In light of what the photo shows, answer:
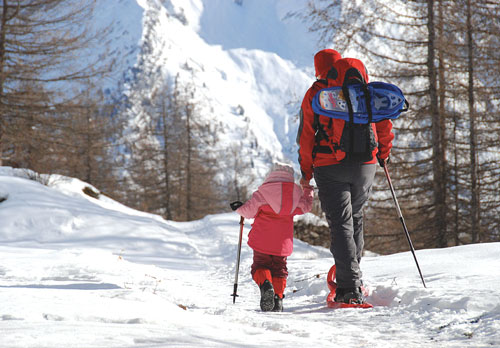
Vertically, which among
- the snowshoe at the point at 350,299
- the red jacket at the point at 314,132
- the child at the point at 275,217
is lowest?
the snowshoe at the point at 350,299

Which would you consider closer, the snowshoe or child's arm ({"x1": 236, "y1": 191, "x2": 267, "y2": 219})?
the snowshoe

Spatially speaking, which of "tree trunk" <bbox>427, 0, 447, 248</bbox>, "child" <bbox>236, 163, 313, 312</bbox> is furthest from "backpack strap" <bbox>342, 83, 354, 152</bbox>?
"tree trunk" <bbox>427, 0, 447, 248</bbox>

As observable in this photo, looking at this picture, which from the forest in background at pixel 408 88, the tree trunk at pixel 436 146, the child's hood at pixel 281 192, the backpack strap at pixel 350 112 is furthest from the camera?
the tree trunk at pixel 436 146

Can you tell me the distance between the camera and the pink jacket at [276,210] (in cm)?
395

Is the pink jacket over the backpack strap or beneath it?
beneath

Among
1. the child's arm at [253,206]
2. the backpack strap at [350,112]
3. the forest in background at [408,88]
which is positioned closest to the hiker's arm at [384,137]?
the backpack strap at [350,112]

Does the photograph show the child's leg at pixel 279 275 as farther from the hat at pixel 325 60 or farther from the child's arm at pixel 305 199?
the hat at pixel 325 60

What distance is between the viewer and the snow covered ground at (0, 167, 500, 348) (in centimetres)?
204

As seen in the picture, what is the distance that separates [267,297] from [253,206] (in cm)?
88

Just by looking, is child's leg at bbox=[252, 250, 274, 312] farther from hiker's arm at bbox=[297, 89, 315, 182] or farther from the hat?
the hat

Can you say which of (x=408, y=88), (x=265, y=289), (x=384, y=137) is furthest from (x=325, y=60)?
(x=408, y=88)

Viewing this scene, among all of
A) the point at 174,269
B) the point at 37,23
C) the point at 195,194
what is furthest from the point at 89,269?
the point at 195,194

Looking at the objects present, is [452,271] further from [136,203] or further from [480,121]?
[136,203]

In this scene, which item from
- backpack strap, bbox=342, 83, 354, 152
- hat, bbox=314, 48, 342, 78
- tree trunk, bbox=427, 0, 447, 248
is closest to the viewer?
backpack strap, bbox=342, 83, 354, 152
